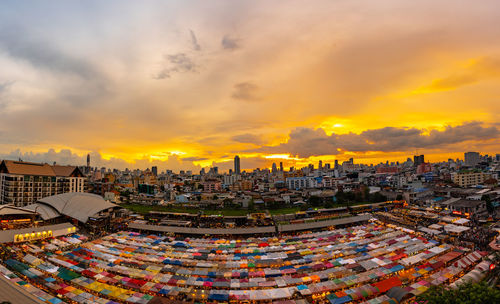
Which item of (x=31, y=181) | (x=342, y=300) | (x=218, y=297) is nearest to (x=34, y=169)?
(x=31, y=181)

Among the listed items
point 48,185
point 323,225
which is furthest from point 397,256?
point 48,185

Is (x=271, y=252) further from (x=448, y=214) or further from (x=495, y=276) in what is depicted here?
(x=448, y=214)

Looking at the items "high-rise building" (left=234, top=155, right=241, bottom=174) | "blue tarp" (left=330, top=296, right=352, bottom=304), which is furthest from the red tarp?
"high-rise building" (left=234, top=155, right=241, bottom=174)

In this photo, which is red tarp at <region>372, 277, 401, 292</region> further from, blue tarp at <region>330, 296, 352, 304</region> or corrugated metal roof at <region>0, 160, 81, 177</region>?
corrugated metal roof at <region>0, 160, 81, 177</region>

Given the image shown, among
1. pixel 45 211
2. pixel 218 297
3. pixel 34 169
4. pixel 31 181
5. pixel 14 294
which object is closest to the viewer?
pixel 14 294

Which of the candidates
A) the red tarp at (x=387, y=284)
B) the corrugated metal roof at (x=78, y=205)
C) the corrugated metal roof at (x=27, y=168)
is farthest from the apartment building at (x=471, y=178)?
the corrugated metal roof at (x=27, y=168)

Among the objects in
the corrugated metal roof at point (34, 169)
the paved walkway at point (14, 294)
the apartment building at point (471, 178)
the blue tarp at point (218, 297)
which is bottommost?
the blue tarp at point (218, 297)

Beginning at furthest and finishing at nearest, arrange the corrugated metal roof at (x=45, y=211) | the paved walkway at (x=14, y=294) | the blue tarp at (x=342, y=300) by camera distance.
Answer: the corrugated metal roof at (x=45, y=211) → the blue tarp at (x=342, y=300) → the paved walkway at (x=14, y=294)

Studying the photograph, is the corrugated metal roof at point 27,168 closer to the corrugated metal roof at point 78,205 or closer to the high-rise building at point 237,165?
the corrugated metal roof at point 78,205

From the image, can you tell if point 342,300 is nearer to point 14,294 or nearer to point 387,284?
point 387,284
